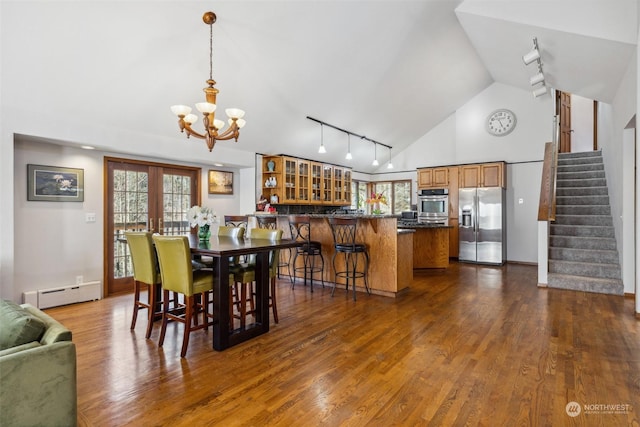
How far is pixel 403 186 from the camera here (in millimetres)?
9102

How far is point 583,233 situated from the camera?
559 cm

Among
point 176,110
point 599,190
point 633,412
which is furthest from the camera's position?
point 599,190

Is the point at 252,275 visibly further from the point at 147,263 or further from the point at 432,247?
the point at 432,247

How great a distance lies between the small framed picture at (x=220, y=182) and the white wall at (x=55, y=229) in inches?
65.2

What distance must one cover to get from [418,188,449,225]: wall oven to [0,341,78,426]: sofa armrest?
721cm

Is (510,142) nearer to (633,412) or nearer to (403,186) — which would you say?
(403,186)

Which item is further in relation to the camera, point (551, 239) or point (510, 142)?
point (510, 142)

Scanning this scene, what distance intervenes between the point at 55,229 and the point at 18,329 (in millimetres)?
3302

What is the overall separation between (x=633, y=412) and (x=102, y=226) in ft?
18.6

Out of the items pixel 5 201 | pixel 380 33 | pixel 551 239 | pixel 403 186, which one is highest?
pixel 380 33

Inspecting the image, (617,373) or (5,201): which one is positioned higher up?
(5,201)

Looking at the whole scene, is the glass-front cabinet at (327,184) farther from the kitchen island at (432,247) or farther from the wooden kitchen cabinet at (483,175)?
the wooden kitchen cabinet at (483,175)

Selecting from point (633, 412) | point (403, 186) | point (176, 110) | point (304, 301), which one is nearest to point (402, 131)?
point (403, 186)

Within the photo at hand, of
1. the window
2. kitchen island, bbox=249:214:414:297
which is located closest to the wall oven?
the window
